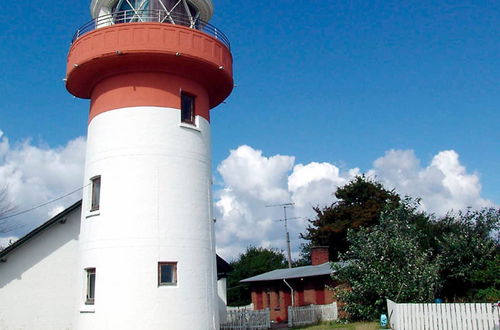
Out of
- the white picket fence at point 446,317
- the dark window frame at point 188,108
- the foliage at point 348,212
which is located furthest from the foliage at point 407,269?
the foliage at point 348,212

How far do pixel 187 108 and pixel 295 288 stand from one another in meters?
17.5

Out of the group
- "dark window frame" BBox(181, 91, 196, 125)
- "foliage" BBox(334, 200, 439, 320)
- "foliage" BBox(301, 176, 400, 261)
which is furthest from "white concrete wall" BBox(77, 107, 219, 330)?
"foliage" BBox(301, 176, 400, 261)

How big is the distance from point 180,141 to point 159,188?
5.37 feet

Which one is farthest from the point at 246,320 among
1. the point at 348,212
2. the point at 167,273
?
the point at 348,212

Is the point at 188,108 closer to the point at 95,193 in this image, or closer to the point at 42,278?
the point at 95,193

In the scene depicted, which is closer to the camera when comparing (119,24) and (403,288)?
(119,24)

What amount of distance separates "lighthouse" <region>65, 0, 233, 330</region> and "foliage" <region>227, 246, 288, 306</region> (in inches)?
1174

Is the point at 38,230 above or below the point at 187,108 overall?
below

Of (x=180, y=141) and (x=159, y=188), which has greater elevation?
(x=180, y=141)

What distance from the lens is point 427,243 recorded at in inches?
1070

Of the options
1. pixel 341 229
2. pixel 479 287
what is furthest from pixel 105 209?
pixel 341 229

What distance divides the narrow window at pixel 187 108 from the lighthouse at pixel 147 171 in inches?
1.3

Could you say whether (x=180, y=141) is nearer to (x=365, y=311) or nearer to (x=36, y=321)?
(x=36, y=321)

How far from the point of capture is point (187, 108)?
16266 mm
